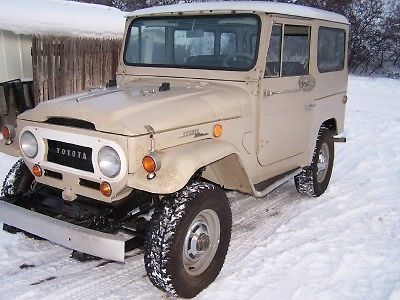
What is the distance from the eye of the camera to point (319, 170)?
5.88 meters

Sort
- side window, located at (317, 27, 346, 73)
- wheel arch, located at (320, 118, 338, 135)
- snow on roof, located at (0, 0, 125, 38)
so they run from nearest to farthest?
side window, located at (317, 27, 346, 73) → wheel arch, located at (320, 118, 338, 135) → snow on roof, located at (0, 0, 125, 38)

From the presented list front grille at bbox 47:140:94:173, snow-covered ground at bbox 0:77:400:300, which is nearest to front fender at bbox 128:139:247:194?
front grille at bbox 47:140:94:173

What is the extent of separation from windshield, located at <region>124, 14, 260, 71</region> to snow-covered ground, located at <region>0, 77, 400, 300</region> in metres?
1.77

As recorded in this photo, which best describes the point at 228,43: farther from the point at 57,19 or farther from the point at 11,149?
the point at 57,19

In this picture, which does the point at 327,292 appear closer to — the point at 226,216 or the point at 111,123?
the point at 226,216

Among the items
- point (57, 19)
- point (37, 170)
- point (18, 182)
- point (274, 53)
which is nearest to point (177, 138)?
point (37, 170)

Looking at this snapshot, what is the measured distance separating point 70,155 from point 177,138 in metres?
0.80

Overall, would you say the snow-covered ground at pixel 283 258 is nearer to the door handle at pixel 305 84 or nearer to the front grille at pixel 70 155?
the front grille at pixel 70 155

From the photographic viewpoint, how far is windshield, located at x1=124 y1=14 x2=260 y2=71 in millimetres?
4266

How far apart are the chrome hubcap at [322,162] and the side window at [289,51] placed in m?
1.30

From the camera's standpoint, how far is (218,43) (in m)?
4.43

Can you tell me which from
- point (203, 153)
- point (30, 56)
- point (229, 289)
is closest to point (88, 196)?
Result: point (203, 153)

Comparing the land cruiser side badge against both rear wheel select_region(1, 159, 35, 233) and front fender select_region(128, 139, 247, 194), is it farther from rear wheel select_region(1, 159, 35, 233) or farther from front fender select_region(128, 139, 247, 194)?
rear wheel select_region(1, 159, 35, 233)

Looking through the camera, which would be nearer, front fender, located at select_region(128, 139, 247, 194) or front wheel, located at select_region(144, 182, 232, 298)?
front fender, located at select_region(128, 139, 247, 194)
